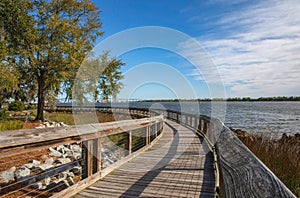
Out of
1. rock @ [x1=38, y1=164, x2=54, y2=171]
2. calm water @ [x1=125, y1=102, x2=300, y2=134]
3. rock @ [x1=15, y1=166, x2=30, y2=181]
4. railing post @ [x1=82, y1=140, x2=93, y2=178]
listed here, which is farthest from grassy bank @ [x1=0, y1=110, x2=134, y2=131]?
calm water @ [x1=125, y1=102, x2=300, y2=134]

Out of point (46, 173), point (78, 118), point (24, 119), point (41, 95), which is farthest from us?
point (78, 118)

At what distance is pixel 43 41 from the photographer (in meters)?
15.1

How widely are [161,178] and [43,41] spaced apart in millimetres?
14237

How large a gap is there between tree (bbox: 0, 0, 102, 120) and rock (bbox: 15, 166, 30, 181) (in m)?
9.43

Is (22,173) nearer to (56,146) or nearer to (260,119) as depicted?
(56,146)

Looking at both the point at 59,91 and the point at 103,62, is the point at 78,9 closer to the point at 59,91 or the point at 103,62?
the point at 103,62

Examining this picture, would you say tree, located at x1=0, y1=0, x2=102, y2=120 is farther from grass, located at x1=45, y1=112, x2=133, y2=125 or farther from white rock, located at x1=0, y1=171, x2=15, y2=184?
white rock, located at x1=0, y1=171, x2=15, y2=184

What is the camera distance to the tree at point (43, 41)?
14.2 meters

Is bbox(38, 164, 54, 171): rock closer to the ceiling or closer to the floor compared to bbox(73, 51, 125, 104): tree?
closer to the floor

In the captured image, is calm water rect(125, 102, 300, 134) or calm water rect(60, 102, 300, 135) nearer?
calm water rect(60, 102, 300, 135)

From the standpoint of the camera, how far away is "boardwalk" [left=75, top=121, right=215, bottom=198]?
369cm


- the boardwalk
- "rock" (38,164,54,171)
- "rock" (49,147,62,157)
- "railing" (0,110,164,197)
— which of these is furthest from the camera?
"rock" (49,147,62,157)

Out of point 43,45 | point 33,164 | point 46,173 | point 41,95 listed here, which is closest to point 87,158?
point 46,173

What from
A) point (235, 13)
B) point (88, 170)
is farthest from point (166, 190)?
point (235, 13)
